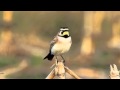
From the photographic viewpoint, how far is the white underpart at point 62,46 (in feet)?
7.91

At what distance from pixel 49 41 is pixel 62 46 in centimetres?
15

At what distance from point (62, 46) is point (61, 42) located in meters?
0.03

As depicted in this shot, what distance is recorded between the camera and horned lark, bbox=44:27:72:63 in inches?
95.0

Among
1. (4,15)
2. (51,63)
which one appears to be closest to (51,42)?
(51,63)

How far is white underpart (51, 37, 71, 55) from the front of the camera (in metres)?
2.41

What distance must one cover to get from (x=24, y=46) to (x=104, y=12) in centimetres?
60

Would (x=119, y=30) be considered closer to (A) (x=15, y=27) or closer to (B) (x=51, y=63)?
(B) (x=51, y=63)

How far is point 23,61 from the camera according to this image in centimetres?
256

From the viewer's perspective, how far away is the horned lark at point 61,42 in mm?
2414

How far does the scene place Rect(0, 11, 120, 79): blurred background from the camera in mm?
2545

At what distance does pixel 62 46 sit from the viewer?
2422mm

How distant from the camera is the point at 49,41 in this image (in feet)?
8.31

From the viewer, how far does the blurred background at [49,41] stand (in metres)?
2.54

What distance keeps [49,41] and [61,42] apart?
153mm
